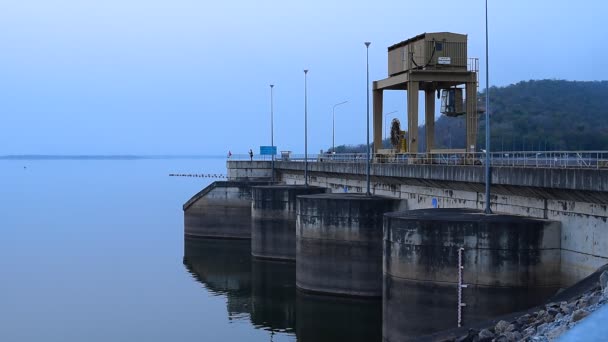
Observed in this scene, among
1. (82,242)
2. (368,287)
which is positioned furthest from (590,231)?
(82,242)

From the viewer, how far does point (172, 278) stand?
48469 mm

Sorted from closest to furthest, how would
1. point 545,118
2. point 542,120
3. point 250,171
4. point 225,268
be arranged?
point 225,268
point 250,171
point 542,120
point 545,118

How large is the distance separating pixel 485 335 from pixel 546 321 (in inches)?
53.3

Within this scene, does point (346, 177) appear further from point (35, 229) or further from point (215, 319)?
point (35, 229)

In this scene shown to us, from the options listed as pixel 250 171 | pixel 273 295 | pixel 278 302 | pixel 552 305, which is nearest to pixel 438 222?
pixel 552 305

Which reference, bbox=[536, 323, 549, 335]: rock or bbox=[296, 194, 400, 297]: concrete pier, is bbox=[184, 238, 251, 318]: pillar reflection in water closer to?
bbox=[296, 194, 400, 297]: concrete pier

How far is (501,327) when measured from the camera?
17.2 metres

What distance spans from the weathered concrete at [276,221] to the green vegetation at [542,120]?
17.0m

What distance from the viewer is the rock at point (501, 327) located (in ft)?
56.0

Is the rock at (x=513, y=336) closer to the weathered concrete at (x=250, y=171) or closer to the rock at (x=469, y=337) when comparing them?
the rock at (x=469, y=337)

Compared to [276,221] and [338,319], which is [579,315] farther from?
[276,221]

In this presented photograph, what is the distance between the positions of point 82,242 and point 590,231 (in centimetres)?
5187

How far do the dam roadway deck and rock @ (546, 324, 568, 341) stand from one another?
825 cm

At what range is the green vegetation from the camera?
8900 centimetres
